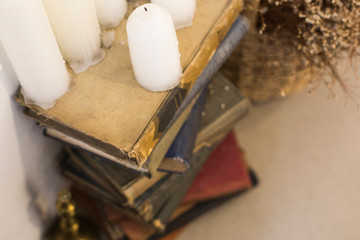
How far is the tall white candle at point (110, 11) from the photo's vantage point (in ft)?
2.22

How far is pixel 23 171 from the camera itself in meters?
0.76

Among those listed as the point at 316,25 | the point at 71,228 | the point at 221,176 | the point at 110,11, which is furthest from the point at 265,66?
the point at 71,228

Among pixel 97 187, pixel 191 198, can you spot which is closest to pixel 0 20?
pixel 97 187

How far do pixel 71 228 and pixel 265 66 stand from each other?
0.55 meters

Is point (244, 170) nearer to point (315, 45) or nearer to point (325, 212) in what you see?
point (325, 212)

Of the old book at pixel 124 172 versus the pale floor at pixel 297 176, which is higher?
the old book at pixel 124 172

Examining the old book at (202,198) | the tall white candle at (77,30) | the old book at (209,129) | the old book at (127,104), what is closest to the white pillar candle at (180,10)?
the old book at (127,104)

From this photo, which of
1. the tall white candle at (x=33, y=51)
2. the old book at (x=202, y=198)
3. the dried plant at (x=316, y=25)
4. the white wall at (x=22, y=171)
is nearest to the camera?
the tall white candle at (x=33, y=51)

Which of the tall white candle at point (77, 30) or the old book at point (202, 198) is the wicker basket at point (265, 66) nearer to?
the old book at point (202, 198)

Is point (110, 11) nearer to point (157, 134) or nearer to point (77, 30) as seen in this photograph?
point (77, 30)

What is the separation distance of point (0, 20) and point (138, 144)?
236 mm

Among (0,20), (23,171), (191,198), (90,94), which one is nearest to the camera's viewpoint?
(0,20)

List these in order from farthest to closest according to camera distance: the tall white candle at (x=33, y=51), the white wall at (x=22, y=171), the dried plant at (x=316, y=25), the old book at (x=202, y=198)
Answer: the old book at (x=202, y=198), the dried plant at (x=316, y=25), the white wall at (x=22, y=171), the tall white candle at (x=33, y=51)

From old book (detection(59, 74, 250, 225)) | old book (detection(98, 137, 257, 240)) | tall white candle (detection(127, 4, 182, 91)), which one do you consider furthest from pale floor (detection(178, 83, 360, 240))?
tall white candle (detection(127, 4, 182, 91))
